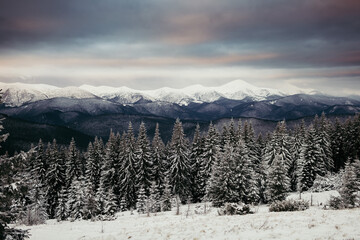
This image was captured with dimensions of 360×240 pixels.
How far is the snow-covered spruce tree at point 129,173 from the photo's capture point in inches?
1881

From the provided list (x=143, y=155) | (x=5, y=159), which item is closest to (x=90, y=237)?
(x=5, y=159)

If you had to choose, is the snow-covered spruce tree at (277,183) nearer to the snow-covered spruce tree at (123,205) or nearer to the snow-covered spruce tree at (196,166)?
the snow-covered spruce tree at (196,166)

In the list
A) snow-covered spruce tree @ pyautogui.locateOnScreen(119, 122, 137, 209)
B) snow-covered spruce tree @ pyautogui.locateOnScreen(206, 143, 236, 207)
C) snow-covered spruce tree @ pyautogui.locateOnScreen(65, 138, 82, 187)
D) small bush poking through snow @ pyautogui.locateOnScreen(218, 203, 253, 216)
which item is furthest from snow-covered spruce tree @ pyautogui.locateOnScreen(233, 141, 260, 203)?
snow-covered spruce tree @ pyautogui.locateOnScreen(65, 138, 82, 187)

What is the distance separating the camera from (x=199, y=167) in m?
51.2

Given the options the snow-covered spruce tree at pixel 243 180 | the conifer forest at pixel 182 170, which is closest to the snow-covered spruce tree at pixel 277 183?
the conifer forest at pixel 182 170

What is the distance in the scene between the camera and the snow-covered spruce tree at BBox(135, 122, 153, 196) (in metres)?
47.6

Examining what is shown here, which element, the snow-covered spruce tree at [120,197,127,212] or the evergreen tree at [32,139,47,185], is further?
the evergreen tree at [32,139,47,185]

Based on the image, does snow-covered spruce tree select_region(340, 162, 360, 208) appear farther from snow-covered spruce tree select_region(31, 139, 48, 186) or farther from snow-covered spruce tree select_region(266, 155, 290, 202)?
snow-covered spruce tree select_region(31, 139, 48, 186)

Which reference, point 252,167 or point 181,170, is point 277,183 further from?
point 181,170

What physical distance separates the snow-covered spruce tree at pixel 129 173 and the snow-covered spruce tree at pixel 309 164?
3204 centimetres

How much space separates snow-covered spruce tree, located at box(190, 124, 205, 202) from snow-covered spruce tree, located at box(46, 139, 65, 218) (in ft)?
95.8

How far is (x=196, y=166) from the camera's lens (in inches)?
2048

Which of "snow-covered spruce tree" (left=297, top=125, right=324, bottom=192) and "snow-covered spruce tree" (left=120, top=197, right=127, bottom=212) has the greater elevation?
"snow-covered spruce tree" (left=297, top=125, right=324, bottom=192)

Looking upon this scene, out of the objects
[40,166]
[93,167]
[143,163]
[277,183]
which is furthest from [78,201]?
[277,183]
